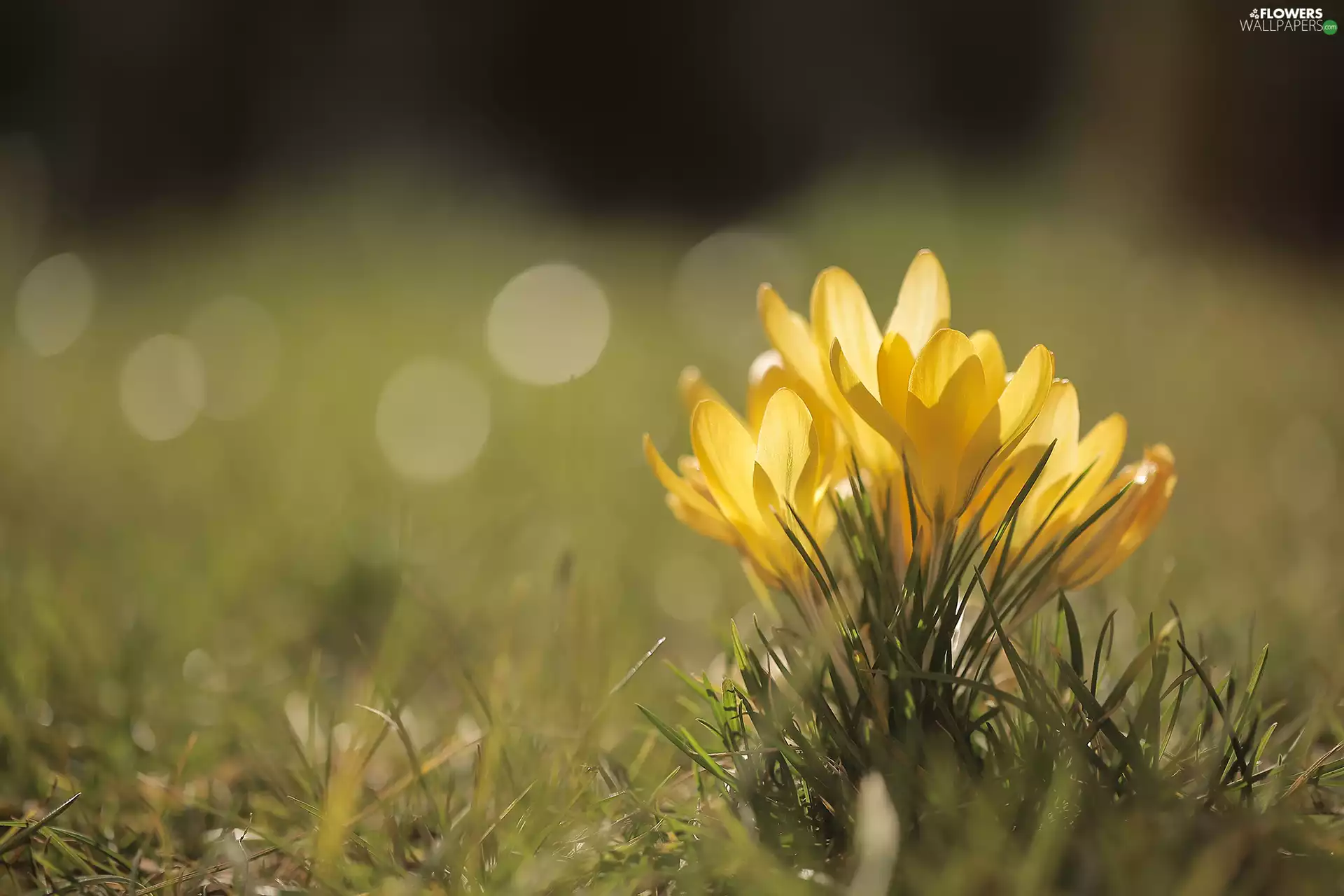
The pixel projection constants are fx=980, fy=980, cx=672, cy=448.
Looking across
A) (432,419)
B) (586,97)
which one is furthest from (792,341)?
(586,97)

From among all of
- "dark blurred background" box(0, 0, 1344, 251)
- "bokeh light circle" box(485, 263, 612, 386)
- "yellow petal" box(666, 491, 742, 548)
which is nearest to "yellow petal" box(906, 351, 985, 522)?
"yellow petal" box(666, 491, 742, 548)

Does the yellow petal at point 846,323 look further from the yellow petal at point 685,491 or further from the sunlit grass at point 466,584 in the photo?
the sunlit grass at point 466,584

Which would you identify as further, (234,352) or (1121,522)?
(234,352)

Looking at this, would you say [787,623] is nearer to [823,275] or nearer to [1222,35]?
[823,275]

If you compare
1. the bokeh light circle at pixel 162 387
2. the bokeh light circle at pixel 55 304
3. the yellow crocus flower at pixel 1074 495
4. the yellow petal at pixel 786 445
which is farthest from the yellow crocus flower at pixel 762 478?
the bokeh light circle at pixel 55 304

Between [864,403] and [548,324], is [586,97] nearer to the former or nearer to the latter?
[548,324]

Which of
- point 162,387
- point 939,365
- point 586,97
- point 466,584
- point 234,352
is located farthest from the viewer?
point 586,97

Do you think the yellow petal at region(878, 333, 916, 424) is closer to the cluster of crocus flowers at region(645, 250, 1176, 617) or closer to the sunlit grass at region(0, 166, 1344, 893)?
the cluster of crocus flowers at region(645, 250, 1176, 617)
